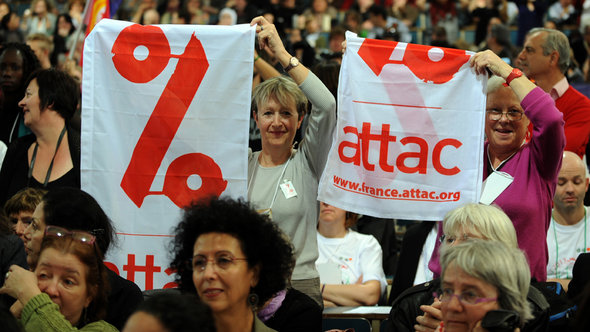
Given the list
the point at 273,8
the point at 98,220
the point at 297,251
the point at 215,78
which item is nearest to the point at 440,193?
the point at 297,251

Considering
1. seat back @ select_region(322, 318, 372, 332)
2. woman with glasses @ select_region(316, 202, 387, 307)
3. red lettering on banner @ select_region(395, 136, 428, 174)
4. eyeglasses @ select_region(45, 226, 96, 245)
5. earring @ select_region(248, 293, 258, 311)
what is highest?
red lettering on banner @ select_region(395, 136, 428, 174)

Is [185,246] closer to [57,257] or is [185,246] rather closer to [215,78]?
[57,257]

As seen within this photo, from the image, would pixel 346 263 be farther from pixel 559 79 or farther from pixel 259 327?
pixel 259 327

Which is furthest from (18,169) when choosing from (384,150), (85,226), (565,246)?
(565,246)

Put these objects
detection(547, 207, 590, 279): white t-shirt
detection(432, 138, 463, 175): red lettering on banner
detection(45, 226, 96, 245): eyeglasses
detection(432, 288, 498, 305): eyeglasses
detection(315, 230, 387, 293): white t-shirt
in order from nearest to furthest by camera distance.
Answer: detection(432, 288, 498, 305): eyeglasses, detection(45, 226, 96, 245): eyeglasses, detection(432, 138, 463, 175): red lettering on banner, detection(547, 207, 590, 279): white t-shirt, detection(315, 230, 387, 293): white t-shirt

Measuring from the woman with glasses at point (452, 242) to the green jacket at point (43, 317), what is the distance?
4.49ft

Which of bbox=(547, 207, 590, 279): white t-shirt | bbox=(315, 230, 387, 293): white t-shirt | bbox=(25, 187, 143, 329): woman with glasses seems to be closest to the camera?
bbox=(25, 187, 143, 329): woman with glasses

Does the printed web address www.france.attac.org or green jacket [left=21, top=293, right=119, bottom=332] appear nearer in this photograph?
green jacket [left=21, top=293, right=119, bottom=332]

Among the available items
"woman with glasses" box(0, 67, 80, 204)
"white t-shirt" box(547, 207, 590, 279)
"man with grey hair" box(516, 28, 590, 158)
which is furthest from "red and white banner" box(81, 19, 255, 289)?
"man with grey hair" box(516, 28, 590, 158)

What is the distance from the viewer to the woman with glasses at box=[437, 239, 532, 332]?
3.10m

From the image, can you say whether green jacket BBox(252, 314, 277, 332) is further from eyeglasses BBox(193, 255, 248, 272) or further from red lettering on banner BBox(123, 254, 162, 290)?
red lettering on banner BBox(123, 254, 162, 290)

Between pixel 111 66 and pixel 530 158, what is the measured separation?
7.10 feet

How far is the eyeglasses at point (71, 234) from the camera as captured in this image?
11.8ft

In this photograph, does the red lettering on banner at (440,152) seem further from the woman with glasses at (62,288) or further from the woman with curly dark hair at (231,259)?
the woman with glasses at (62,288)
